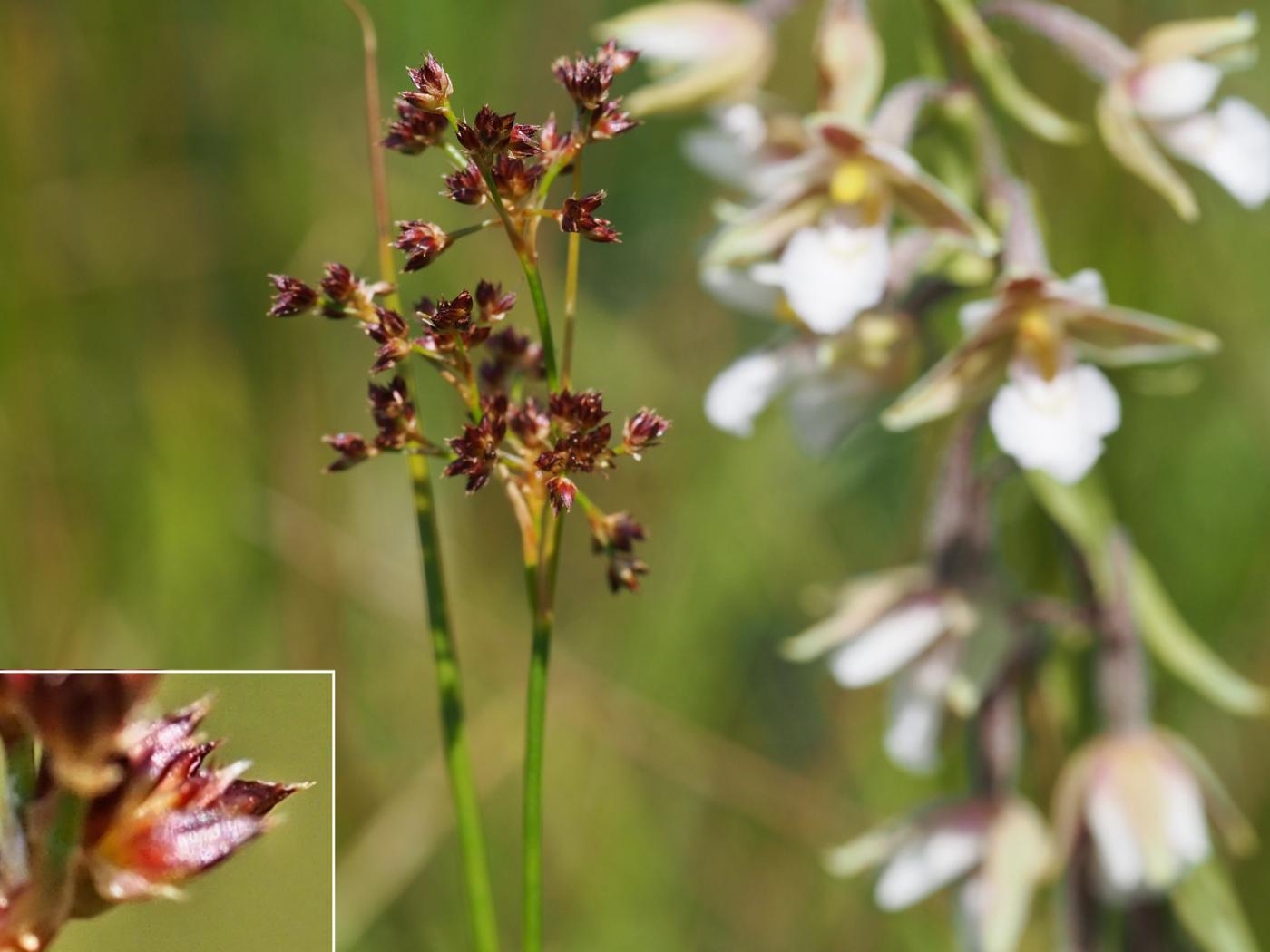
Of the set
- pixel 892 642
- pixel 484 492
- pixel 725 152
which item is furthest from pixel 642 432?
pixel 484 492

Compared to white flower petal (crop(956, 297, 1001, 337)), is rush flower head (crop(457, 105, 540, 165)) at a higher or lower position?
higher

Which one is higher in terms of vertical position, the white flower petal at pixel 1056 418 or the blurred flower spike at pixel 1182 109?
the blurred flower spike at pixel 1182 109

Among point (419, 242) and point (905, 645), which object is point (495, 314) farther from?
point (905, 645)

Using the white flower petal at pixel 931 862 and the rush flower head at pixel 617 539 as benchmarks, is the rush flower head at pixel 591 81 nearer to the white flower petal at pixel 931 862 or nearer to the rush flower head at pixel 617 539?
the rush flower head at pixel 617 539

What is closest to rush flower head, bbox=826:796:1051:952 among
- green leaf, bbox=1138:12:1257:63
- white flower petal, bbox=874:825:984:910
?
white flower petal, bbox=874:825:984:910

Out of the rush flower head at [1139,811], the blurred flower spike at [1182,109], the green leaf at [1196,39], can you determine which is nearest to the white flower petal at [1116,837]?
the rush flower head at [1139,811]

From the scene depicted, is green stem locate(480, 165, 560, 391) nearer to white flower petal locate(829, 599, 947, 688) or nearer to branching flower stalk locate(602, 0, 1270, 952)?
branching flower stalk locate(602, 0, 1270, 952)
